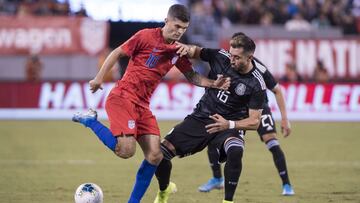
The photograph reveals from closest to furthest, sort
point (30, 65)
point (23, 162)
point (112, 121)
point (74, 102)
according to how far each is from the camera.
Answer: point (112, 121) < point (23, 162) < point (74, 102) < point (30, 65)

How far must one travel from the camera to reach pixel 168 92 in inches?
833

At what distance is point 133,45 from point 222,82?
3.62 feet

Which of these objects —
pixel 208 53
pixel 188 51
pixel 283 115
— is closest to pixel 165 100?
pixel 283 115

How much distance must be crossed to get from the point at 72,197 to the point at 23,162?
4.17m

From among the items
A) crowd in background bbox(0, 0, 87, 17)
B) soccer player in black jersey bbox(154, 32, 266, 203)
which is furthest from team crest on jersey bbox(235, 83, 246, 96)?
crowd in background bbox(0, 0, 87, 17)

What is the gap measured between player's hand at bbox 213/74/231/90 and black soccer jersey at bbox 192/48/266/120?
0.06 meters

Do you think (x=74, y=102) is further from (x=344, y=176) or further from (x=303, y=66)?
(x=344, y=176)

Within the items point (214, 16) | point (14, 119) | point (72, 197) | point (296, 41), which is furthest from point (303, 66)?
point (72, 197)

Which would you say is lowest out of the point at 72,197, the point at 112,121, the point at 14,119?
the point at 14,119

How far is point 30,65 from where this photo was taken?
76.2 ft

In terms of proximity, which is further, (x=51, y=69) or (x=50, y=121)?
(x=51, y=69)

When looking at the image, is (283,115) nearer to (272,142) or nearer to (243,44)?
(272,142)

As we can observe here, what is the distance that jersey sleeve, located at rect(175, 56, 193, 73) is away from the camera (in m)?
8.54

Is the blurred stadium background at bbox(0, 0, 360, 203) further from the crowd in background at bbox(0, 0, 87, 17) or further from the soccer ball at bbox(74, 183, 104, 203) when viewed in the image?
the soccer ball at bbox(74, 183, 104, 203)
